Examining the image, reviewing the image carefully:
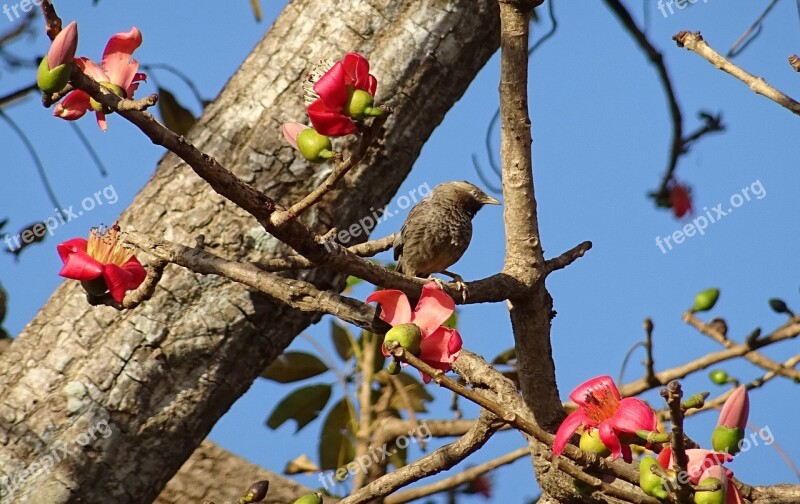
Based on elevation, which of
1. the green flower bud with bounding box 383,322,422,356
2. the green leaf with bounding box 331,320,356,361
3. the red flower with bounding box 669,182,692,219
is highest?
the red flower with bounding box 669,182,692,219

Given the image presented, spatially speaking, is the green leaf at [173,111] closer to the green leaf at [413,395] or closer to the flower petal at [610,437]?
the green leaf at [413,395]

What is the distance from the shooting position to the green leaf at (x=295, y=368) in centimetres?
418

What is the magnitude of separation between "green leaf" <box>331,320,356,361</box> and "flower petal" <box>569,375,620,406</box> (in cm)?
261

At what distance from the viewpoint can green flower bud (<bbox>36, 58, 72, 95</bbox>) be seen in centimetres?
164

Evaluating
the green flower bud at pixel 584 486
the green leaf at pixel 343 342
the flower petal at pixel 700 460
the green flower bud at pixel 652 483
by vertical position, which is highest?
the green leaf at pixel 343 342

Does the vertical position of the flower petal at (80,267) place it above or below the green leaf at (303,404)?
below

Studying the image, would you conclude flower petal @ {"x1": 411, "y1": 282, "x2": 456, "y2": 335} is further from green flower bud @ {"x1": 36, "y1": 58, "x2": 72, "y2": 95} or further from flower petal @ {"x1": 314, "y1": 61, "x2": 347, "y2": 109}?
green flower bud @ {"x1": 36, "y1": 58, "x2": 72, "y2": 95}

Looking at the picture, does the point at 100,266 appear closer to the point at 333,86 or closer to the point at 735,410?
the point at 333,86

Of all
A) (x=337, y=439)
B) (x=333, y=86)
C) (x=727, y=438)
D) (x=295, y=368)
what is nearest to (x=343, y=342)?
(x=295, y=368)

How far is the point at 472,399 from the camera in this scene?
5.60ft

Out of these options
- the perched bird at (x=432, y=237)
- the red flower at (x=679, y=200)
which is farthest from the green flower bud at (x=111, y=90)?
the red flower at (x=679, y=200)

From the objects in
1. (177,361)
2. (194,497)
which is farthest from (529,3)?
(194,497)

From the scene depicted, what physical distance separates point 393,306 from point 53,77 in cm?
78

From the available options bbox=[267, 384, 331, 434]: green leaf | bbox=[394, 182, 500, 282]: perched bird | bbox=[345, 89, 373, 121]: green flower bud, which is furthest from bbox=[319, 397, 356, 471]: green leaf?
bbox=[345, 89, 373, 121]: green flower bud
